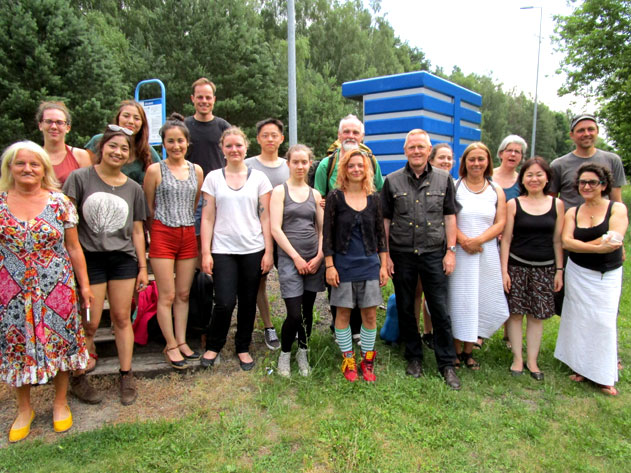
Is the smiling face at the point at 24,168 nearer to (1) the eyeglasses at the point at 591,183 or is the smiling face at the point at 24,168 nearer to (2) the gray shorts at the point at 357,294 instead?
(2) the gray shorts at the point at 357,294

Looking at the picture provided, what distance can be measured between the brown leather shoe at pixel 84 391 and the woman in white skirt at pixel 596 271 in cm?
402

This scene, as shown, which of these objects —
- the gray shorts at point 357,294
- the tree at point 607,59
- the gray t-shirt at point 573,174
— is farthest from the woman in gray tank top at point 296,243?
→ the tree at point 607,59

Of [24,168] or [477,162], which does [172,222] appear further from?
[477,162]

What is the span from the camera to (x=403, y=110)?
719 cm

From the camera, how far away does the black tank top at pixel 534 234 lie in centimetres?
364

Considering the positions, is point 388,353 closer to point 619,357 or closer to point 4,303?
point 619,357

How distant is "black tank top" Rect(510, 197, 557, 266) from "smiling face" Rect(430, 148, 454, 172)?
719mm

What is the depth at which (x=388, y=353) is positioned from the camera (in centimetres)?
420

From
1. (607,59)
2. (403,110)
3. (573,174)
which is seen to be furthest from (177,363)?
(607,59)

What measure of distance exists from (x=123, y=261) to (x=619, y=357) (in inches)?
191

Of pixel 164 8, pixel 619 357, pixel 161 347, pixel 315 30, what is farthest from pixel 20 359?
pixel 315 30

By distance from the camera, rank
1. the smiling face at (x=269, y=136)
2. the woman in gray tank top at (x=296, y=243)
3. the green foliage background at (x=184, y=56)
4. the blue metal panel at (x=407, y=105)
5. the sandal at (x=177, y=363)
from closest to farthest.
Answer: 1. the woman in gray tank top at (x=296, y=243)
2. the sandal at (x=177, y=363)
3. the smiling face at (x=269, y=136)
4. the blue metal panel at (x=407, y=105)
5. the green foliage background at (x=184, y=56)

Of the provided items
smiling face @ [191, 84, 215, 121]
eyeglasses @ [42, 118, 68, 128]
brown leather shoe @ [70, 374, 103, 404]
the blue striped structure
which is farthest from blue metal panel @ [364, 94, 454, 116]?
brown leather shoe @ [70, 374, 103, 404]

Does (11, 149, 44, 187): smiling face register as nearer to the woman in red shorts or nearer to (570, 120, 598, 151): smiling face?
the woman in red shorts
